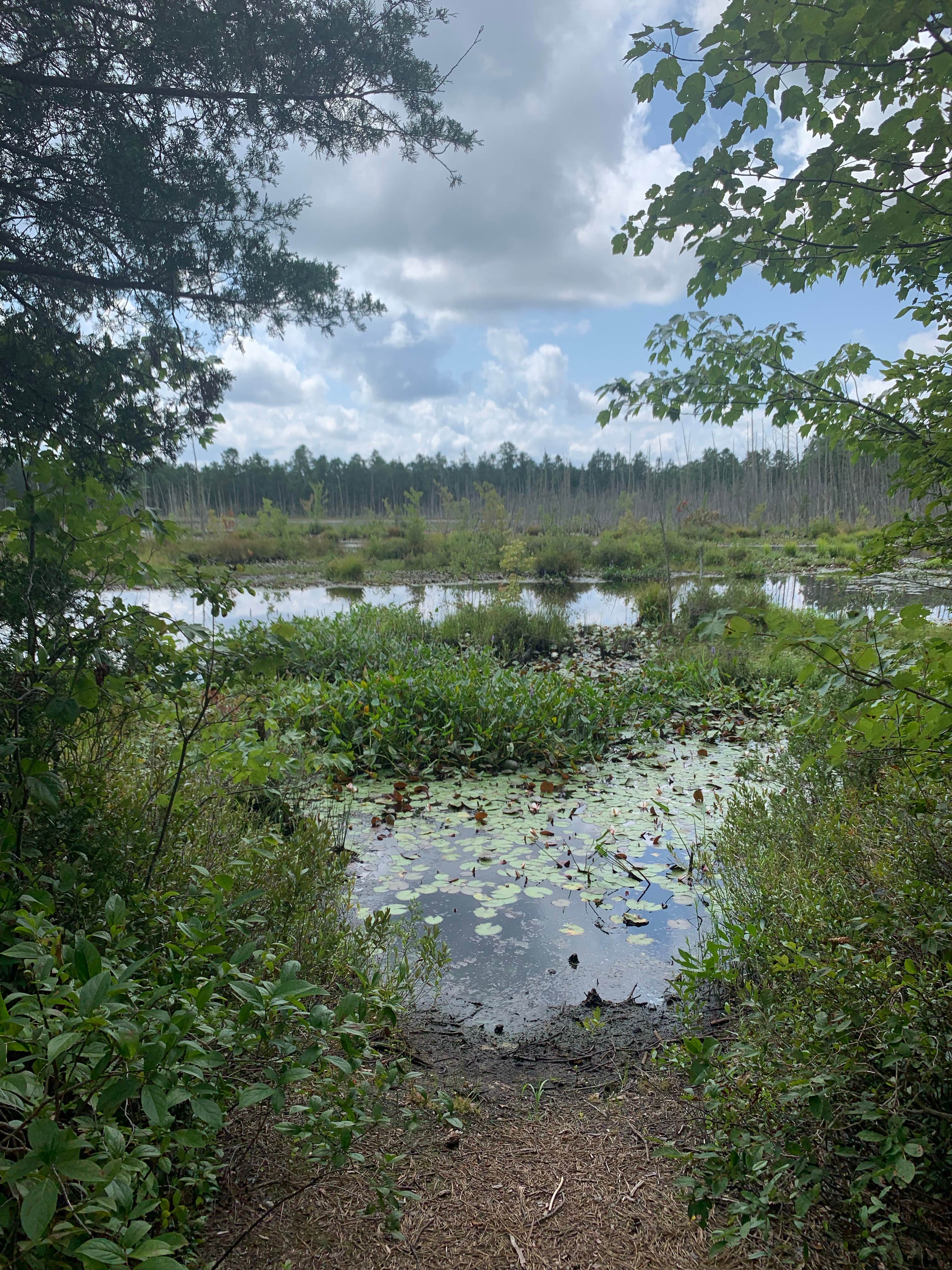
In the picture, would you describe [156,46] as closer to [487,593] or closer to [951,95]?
[951,95]

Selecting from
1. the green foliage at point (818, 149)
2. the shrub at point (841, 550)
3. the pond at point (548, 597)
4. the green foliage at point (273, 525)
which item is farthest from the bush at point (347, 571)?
the green foliage at point (818, 149)

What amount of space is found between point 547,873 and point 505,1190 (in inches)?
77.7

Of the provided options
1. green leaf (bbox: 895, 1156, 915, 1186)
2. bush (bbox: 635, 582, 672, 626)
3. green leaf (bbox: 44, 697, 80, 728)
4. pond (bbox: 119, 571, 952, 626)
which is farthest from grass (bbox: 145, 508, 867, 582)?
green leaf (bbox: 895, 1156, 915, 1186)

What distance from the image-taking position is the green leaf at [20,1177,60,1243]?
0.86m

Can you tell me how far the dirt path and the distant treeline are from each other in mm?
14739

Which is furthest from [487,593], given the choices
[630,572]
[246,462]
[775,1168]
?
[246,462]

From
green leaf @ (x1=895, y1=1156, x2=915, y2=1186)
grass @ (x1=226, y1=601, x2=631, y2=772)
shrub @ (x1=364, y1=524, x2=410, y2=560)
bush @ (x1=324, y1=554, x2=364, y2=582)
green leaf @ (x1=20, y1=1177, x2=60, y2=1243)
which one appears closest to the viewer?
green leaf @ (x1=20, y1=1177, x2=60, y2=1243)

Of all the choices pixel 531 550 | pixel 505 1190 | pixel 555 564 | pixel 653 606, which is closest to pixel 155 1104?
pixel 505 1190

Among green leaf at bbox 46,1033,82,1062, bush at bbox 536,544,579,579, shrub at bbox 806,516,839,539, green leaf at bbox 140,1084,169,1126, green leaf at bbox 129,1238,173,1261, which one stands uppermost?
shrub at bbox 806,516,839,539

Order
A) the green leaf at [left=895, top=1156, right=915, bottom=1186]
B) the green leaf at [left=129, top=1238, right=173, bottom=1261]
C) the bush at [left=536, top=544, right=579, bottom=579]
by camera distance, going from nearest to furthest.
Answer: the green leaf at [left=129, top=1238, right=173, bottom=1261] < the green leaf at [left=895, top=1156, right=915, bottom=1186] < the bush at [left=536, top=544, right=579, bottom=579]

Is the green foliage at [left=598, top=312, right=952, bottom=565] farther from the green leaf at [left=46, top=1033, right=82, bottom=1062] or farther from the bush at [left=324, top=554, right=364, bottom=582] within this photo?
the bush at [left=324, top=554, right=364, bottom=582]

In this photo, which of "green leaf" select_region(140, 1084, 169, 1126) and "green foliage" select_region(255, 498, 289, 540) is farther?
"green foliage" select_region(255, 498, 289, 540)

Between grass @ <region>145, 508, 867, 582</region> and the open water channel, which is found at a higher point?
grass @ <region>145, 508, 867, 582</region>

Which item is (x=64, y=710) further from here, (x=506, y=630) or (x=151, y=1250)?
(x=506, y=630)
